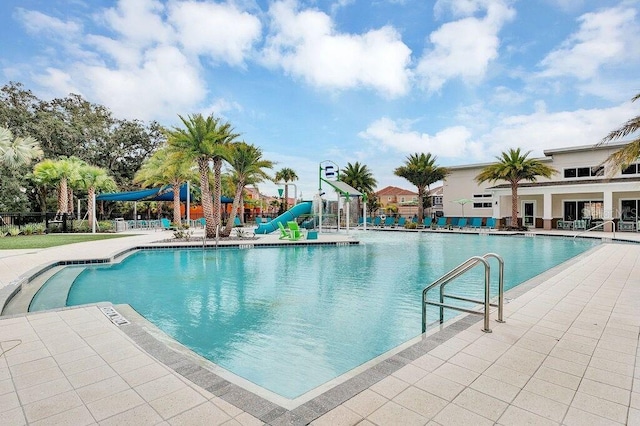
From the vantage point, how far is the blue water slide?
884 inches

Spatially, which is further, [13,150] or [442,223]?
[442,223]

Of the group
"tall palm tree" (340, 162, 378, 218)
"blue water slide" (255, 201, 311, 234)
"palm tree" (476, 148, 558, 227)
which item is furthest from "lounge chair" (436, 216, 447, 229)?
"blue water slide" (255, 201, 311, 234)

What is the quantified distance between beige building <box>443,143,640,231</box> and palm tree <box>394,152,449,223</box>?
4.27 meters

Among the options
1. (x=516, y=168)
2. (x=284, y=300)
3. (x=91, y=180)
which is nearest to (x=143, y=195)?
(x=91, y=180)

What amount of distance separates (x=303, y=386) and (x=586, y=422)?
241cm

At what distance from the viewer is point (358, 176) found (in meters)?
35.5

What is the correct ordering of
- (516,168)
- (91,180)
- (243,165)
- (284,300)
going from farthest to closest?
(516,168) → (91,180) → (243,165) → (284,300)

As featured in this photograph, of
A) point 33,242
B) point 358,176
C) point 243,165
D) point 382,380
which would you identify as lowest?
point 382,380

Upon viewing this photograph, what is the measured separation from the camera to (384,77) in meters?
17.6

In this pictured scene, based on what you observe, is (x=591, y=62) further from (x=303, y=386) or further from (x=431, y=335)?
(x=303, y=386)

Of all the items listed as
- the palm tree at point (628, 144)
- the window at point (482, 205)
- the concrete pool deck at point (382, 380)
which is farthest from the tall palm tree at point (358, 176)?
the concrete pool deck at point (382, 380)

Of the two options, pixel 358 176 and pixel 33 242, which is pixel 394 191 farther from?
pixel 33 242

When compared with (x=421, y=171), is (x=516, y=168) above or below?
below

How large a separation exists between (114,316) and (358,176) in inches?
1249
